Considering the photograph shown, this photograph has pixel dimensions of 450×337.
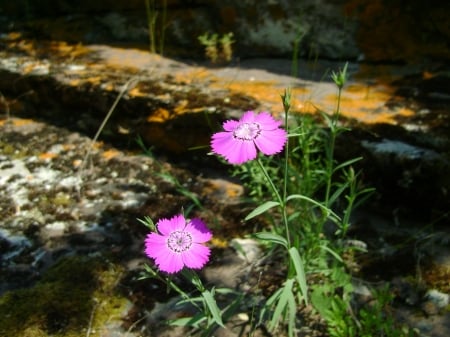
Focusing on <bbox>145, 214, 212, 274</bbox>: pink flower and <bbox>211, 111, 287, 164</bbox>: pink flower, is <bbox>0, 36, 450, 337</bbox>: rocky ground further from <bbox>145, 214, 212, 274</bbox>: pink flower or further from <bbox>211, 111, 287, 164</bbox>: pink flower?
<bbox>211, 111, 287, 164</bbox>: pink flower

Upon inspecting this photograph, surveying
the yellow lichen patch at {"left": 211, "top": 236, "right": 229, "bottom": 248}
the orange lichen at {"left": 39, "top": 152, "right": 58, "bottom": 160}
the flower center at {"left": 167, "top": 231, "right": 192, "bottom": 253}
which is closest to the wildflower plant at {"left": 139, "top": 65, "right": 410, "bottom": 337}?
the flower center at {"left": 167, "top": 231, "right": 192, "bottom": 253}

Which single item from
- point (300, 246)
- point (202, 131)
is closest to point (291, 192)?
point (300, 246)

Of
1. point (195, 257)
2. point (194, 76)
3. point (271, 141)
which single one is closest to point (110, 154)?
point (194, 76)

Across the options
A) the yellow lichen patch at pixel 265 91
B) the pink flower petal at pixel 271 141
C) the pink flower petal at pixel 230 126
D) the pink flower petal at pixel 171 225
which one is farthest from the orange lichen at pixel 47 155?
the pink flower petal at pixel 271 141

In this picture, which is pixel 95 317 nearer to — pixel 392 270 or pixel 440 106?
pixel 392 270

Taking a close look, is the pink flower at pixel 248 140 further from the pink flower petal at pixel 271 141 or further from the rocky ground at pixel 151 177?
the rocky ground at pixel 151 177

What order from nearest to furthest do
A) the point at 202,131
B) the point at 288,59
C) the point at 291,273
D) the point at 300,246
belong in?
1. the point at 291,273
2. the point at 300,246
3. the point at 202,131
4. the point at 288,59

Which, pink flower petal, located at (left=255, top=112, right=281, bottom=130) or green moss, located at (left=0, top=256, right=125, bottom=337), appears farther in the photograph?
green moss, located at (left=0, top=256, right=125, bottom=337)
